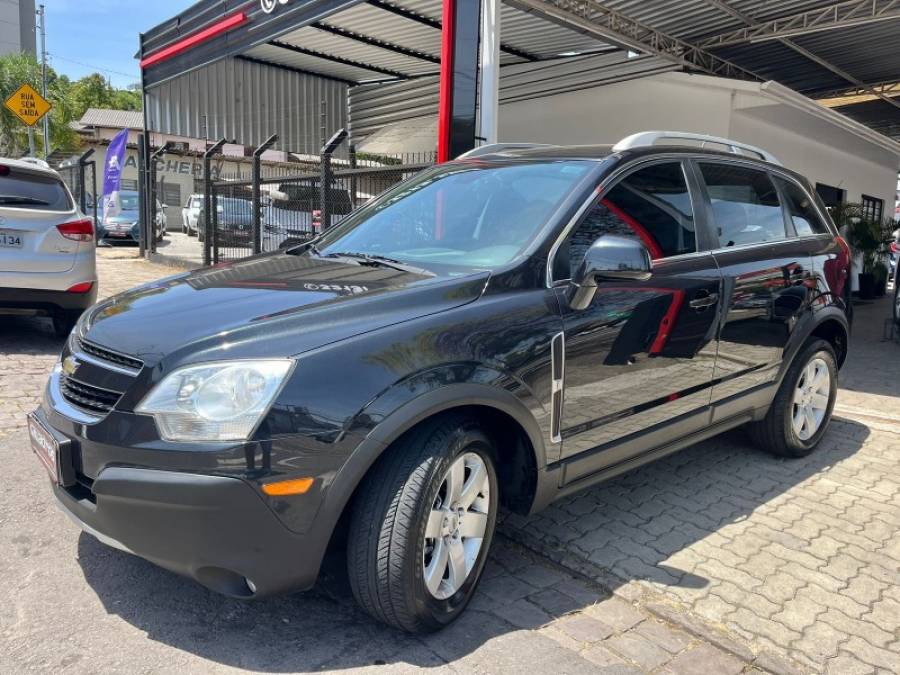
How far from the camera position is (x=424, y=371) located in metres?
2.50

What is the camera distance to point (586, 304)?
9.98ft

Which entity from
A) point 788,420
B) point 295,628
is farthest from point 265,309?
point 788,420

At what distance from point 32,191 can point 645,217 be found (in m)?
5.57

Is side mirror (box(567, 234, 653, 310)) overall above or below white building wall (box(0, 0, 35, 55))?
below

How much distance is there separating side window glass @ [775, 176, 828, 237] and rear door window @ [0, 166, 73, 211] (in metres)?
5.95

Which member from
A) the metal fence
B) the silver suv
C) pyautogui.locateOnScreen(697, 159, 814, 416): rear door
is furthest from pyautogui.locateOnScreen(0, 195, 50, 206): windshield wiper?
pyautogui.locateOnScreen(697, 159, 814, 416): rear door

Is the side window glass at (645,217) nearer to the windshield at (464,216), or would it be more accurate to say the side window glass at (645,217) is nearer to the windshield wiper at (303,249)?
the windshield at (464,216)

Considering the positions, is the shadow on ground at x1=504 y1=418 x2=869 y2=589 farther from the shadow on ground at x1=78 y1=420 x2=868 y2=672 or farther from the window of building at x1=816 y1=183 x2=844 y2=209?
the window of building at x1=816 y1=183 x2=844 y2=209

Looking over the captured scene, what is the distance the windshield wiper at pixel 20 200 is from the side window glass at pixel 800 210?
19.6 feet

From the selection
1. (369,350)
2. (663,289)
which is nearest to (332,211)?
(663,289)

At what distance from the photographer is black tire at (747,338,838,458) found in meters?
4.50

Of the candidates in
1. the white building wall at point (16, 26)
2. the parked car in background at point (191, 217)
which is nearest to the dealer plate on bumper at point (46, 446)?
the parked car in background at point (191, 217)

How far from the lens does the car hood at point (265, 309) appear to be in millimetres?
2391

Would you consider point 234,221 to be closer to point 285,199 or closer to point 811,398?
point 285,199
